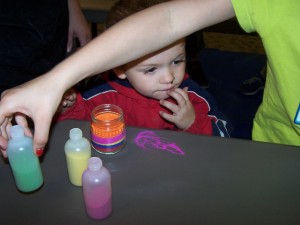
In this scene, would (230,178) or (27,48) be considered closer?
(230,178)

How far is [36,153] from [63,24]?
2.60 ft

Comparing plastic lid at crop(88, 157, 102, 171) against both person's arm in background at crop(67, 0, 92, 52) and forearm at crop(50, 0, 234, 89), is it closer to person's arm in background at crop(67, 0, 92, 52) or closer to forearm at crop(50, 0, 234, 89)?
forearm at crop(50, 0, 234, 89)

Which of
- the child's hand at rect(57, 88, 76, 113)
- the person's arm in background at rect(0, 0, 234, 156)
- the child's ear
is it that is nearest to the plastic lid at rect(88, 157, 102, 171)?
the person's arm in background at rect(0, 0, 234, 156)

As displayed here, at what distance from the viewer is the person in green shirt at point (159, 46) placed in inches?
26.2

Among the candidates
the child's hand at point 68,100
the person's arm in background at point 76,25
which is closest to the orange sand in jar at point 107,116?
the child's hand at point 68,100

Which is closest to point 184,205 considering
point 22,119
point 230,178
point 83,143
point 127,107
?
point 230,178

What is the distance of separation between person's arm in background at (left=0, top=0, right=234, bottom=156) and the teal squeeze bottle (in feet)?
0.07

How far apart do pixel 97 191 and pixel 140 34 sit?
36 centimetres

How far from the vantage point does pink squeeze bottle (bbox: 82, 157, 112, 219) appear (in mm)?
611

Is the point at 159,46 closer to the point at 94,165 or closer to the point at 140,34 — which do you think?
the point at 140,34

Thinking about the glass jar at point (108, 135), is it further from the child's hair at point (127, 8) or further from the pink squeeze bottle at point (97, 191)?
the child's hair at point (127, 8)

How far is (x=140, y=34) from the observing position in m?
0.75

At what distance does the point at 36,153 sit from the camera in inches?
27.4

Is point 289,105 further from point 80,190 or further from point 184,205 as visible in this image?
point 80,190
